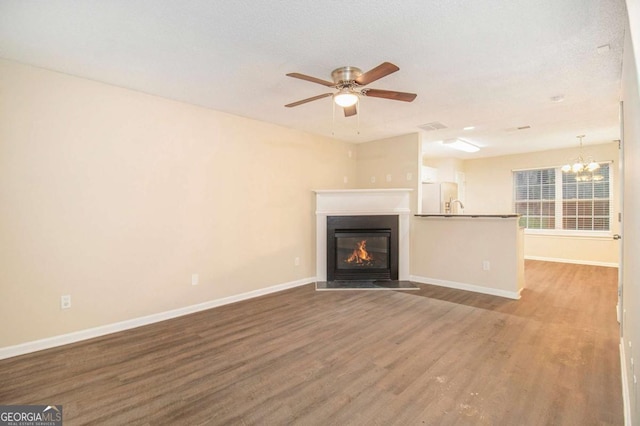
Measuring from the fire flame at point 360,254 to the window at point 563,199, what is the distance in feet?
11.8

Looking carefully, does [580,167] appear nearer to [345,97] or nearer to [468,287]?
[468,287]

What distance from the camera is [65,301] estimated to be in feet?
9.29

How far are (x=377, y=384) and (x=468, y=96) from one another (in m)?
3.16

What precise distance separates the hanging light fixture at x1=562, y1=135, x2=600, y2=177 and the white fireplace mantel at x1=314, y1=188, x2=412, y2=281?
360 cm

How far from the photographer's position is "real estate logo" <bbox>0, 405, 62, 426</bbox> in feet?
6.01

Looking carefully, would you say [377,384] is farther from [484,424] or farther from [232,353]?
[232,353]

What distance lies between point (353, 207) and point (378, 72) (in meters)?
3.00

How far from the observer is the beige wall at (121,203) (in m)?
2.62

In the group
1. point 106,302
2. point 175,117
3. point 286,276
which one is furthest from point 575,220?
point 106,302

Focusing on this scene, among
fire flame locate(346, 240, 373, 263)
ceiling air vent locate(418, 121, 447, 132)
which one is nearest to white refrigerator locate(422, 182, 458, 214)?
ceiling air vent locate(418, 121, 447, 132)

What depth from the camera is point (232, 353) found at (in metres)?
2.63

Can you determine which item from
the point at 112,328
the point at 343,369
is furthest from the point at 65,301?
the point at 343,369

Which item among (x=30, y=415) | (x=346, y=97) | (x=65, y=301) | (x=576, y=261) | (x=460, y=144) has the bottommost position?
(x=30, y=415)

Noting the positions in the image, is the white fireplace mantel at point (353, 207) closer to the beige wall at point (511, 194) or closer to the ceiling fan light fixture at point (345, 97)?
the ceiling fan light fixture at point (345, 97)
